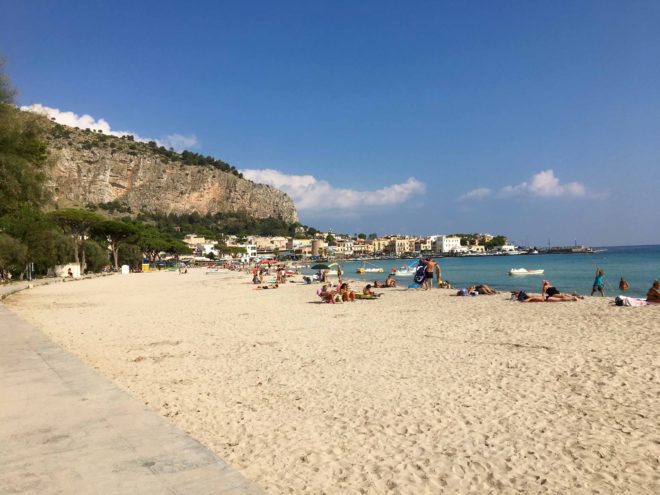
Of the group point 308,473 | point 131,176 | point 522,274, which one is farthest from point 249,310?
point 131,176

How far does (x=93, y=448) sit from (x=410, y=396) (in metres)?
4.05

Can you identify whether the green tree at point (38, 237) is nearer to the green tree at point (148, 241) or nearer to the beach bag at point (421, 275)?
the green tree at point (148, 241)

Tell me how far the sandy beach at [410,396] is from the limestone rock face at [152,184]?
405ft

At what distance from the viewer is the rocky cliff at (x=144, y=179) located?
13400 cm

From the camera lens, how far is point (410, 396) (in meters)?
6.33

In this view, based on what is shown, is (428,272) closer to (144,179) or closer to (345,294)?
(345,294)

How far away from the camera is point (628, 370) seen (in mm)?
7379

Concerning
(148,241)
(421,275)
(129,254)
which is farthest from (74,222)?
(421,275)

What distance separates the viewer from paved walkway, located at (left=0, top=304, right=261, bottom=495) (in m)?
2.90

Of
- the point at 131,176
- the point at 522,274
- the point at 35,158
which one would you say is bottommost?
the point at 522,274

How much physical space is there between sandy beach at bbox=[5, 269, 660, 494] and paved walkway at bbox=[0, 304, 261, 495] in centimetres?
86

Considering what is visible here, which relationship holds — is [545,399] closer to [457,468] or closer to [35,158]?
[457,468]

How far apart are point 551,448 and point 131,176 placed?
527 ft

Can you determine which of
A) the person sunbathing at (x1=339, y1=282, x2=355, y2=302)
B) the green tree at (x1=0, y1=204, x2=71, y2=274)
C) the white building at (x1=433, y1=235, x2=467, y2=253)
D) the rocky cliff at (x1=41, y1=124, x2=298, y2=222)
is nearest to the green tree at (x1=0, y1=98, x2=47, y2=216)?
the person sunbathing at (x1=339, y1=282, x2=355, y2=302)
